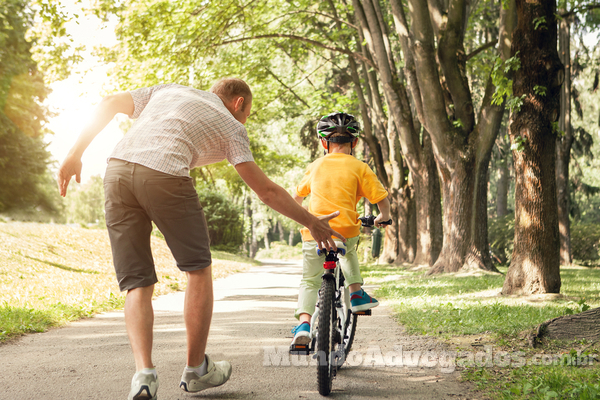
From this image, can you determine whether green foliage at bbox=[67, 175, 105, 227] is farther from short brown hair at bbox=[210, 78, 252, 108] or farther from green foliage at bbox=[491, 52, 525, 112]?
short brown hair at bbox=[210, 78, 252, 108]

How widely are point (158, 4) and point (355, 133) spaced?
10809 mm

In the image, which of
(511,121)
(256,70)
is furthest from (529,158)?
(256,70)

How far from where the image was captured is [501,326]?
5219 millimetres

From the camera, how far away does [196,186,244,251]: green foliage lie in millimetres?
26391

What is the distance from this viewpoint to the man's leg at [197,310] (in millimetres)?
3178

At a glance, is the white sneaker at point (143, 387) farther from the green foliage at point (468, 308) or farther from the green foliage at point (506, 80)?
the green foliage at point (506, 80)

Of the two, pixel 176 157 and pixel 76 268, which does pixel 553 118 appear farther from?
pixel 76 268

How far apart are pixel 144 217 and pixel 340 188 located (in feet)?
4.78

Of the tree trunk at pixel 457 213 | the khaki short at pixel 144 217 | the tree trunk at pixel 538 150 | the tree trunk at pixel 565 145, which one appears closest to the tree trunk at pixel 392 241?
the tree trunk at pixel 565 145

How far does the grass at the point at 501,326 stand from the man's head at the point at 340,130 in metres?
1.92

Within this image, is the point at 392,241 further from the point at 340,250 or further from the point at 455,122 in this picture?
the point at 340,250

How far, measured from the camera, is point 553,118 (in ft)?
25.4

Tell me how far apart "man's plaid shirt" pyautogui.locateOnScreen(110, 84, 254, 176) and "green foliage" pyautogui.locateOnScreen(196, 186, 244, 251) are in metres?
22.9

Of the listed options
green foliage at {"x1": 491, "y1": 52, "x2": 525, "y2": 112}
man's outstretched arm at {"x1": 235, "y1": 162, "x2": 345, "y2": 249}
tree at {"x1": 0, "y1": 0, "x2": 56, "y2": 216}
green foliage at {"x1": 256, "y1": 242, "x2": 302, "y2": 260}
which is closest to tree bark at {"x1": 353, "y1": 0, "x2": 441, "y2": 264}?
green foliage at {"x1": 491, "y1": 52, "x2": 525, "y2": 112}
